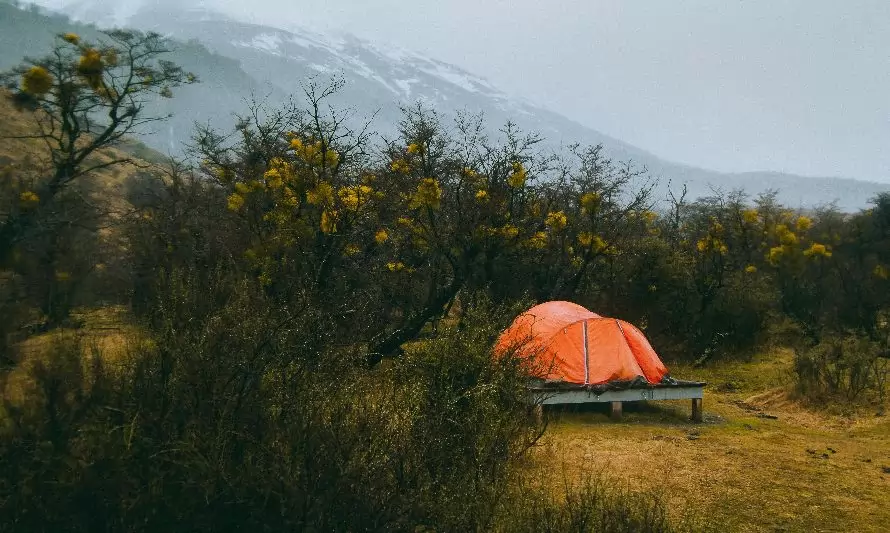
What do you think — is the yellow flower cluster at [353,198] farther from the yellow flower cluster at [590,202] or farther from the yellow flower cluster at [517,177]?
the yellow flower cluster at [590,202]

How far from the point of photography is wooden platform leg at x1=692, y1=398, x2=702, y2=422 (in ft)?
35.6

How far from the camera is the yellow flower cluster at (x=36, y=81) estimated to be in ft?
31.9

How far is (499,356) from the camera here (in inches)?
308

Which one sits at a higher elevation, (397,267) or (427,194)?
(427,194)

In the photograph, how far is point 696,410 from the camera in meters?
10.9

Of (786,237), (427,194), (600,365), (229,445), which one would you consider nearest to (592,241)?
(427,194)

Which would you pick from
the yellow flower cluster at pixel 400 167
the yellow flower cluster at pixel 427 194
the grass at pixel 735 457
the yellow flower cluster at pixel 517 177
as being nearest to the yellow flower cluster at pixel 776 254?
the grass at pixel 735 457

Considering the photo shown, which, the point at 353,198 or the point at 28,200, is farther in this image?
the point at 353,198

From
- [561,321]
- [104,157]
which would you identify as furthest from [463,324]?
[104,157]

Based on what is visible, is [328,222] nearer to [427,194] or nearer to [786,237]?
[427,194]

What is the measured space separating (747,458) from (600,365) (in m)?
2.89

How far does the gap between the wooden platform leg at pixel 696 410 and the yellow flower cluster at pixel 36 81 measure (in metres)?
11.5

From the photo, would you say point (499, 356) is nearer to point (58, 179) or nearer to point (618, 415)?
point (618, 415)

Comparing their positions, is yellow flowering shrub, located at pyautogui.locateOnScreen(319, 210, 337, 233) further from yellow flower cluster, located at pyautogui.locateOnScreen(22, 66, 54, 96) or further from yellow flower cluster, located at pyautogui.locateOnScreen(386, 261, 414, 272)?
yellow flower cluster, located at pyautogui.locateOnScreen(22, 66, 54, 96)
